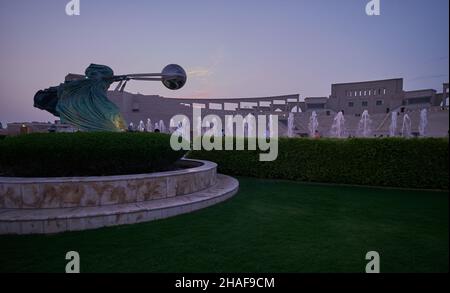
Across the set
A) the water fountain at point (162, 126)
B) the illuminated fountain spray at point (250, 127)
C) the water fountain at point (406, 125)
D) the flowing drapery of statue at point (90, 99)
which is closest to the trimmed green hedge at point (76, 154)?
the flowing drapery of statue at point (90, 99)

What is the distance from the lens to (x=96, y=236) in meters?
4.23

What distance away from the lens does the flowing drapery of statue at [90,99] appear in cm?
832

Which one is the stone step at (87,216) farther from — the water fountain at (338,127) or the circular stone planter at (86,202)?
the water fountain at (338,127)

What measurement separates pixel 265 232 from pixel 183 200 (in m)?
2.08

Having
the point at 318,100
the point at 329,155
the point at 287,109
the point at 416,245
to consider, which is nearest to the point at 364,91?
the point at 318,100

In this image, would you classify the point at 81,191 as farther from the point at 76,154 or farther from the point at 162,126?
the point at 162,126

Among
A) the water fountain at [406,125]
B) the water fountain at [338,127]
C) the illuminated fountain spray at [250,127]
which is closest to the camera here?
the illuminated fountain spray at [250,127]

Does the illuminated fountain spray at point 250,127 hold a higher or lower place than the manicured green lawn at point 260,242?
higher

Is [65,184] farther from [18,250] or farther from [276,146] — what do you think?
[276,146]

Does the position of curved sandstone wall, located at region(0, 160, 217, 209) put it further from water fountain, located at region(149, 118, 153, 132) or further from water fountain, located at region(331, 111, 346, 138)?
water fountain, located at region(149, 118, 153, 132)

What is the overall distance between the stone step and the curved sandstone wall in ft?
0.53

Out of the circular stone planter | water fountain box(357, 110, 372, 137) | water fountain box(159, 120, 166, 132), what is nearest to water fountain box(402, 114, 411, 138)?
water fountain box(357, 110, 372, 137)

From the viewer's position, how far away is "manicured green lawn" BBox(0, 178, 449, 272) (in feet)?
10.9
